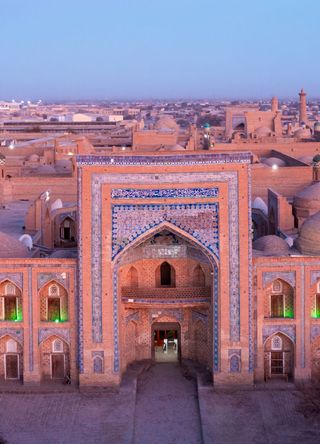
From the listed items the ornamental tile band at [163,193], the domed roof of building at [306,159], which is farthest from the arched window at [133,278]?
the domed roof of building at [306,159]

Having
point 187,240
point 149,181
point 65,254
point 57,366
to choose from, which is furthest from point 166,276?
point 57,366

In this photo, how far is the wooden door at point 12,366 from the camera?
1328 centimetres

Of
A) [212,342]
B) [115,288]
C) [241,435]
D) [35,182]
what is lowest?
[241,435]

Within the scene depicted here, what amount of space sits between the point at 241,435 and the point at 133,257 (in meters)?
3.85

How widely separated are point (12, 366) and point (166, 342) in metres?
2.90

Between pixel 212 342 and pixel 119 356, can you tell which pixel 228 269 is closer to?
pixel 212 342

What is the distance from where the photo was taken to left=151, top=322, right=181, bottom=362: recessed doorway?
Answer: 14289mm

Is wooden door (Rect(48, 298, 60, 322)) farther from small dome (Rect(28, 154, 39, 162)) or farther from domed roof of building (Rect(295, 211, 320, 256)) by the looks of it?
small dome (Rect(28, 154, 39, 162))

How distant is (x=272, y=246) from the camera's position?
14.0 meters

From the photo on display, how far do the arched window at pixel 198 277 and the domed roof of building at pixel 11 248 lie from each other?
3.03 metres

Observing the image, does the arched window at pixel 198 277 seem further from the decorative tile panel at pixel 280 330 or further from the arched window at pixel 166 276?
the decorative tile panel at pixel 280 330

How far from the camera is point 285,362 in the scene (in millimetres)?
13266

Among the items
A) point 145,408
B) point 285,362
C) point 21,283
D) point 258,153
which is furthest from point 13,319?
point 258,153

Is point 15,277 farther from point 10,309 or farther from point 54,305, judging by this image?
point 54,305
